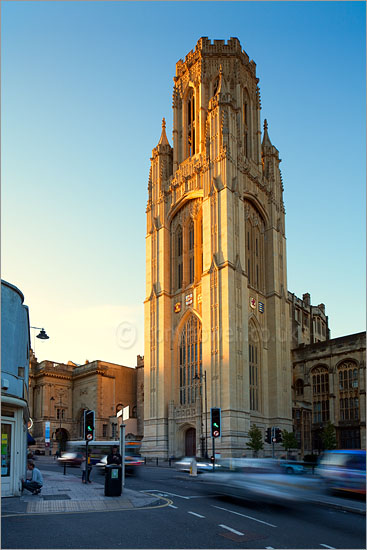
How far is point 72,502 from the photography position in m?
18.6

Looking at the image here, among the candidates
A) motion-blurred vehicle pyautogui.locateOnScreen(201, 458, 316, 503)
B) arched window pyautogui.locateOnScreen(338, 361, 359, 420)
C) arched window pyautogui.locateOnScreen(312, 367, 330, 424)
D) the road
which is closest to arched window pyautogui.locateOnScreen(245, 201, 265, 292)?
arched window pyautogui.locateOnScreen(312, 367, 330, 424)

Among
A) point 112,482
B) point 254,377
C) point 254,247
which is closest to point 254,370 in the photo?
point 254,377

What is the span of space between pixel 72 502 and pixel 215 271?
40.6 meters

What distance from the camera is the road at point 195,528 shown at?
11836 mm

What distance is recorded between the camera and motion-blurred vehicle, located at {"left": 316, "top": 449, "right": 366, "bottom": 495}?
1961 cm

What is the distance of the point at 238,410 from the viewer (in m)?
54.1

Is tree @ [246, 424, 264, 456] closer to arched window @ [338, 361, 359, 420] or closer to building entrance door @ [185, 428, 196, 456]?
building entrance door @ [185, 428, 196, 456]

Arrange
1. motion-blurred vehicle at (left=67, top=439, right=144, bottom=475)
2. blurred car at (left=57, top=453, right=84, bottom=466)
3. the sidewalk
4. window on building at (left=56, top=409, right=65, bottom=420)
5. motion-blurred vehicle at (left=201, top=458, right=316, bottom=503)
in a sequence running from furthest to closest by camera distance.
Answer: window on building at (left=56, top=409, right=65, bottom=420) → blurred car at (left=57, top=453, right=84, bottom=466) → motion-blurred vehicle at (left=67, top=439, right=144, bottom=475) → motion-blurred vehicle at (left=201, top=458, right=316, bottom=503) → the sidewalk

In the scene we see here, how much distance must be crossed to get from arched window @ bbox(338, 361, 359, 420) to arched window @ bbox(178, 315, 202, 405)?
16.6m

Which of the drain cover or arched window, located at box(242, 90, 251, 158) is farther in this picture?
arched window, located at box(242, 90, 251, 158)

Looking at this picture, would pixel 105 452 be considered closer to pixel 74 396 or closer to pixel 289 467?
pixel 289 467

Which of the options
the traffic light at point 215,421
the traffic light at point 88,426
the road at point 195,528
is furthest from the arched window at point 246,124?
the road at point 195,528

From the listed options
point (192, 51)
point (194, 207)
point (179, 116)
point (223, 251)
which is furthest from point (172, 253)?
point (192, 51)

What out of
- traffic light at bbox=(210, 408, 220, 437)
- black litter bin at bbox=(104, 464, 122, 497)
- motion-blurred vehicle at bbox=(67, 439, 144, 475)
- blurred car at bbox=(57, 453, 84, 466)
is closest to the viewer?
black litter bin at bbox=(104, 464, 122, 497)
